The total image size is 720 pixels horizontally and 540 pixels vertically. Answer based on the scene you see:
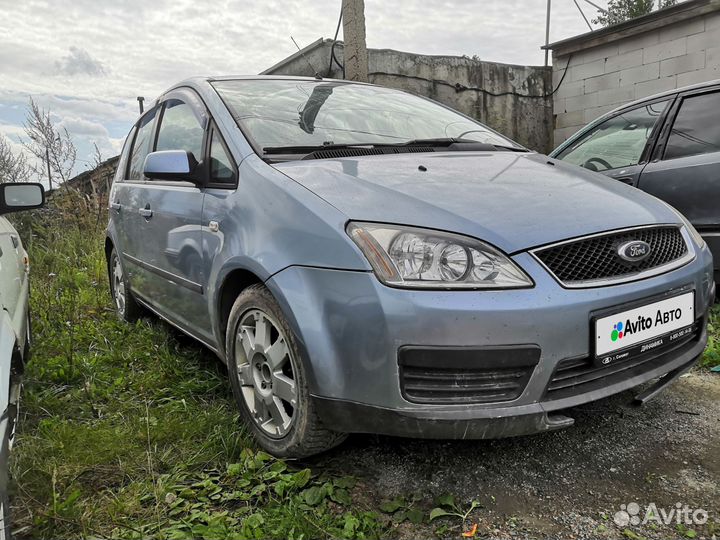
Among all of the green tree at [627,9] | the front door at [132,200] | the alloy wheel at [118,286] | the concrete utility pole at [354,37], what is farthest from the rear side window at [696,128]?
the green tree at [627,9]

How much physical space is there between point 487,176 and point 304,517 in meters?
1.29

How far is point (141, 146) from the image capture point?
3602 millimetres

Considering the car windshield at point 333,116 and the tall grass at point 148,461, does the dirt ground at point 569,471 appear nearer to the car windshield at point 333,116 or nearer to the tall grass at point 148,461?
the tall grass at point 148,461

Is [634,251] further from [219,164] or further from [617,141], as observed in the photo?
[617,141]

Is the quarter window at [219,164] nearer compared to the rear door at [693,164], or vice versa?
the quarter window at [219,164]

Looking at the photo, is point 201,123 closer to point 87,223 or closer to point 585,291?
point 585,291

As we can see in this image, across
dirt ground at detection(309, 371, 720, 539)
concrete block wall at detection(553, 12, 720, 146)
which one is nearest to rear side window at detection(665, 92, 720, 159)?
dirt ground at detection(309, 371, 720, 539)

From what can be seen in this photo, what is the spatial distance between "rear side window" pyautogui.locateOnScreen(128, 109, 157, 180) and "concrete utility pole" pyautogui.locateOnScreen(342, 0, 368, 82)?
244cm

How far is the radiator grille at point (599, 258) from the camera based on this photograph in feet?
5.39

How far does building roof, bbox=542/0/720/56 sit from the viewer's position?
6500mm

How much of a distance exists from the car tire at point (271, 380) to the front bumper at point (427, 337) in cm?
11

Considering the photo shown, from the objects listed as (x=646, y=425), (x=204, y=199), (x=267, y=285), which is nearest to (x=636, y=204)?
(x=646, y=425)

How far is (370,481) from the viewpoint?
1888 millimetres

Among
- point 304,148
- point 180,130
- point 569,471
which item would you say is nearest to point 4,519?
point 304,148
